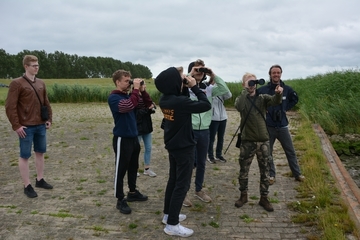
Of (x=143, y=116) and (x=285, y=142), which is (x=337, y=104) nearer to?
(x=285, y=142)

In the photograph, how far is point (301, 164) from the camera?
21.9ft

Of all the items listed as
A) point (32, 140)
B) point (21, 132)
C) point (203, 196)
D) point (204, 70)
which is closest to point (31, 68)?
point (21, 132)

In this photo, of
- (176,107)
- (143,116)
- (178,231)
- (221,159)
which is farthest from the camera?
(221,159)

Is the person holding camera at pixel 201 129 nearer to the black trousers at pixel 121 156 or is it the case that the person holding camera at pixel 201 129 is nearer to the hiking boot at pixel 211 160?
the black trousers at pixel 121 156

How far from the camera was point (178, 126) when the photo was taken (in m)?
3.81

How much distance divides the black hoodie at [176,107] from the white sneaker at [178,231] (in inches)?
36.8

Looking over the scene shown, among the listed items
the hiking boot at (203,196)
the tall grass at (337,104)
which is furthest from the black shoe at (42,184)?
the tall grass at (337,104)

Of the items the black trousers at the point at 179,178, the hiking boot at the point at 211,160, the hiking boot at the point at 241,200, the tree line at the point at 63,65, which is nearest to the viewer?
the black trousers at the point at 179,178

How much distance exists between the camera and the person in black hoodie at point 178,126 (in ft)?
12.3

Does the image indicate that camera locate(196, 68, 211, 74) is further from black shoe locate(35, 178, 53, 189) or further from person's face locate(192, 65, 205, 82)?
black shoe locate(35, 178, 53, 189)

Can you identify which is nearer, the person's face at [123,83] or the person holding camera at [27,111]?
the person's face at [123,83]

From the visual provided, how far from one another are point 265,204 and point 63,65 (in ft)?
276

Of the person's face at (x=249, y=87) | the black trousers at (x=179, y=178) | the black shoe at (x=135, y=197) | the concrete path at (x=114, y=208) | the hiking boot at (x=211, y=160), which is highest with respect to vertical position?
the person's face at (x=249, y=87)

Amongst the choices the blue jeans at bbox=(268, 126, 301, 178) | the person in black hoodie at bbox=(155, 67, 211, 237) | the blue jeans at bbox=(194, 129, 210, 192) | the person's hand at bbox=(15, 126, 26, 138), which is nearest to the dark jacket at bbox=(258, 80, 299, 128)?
the blue jeans at bbox=(268, 126, 301, 178)
